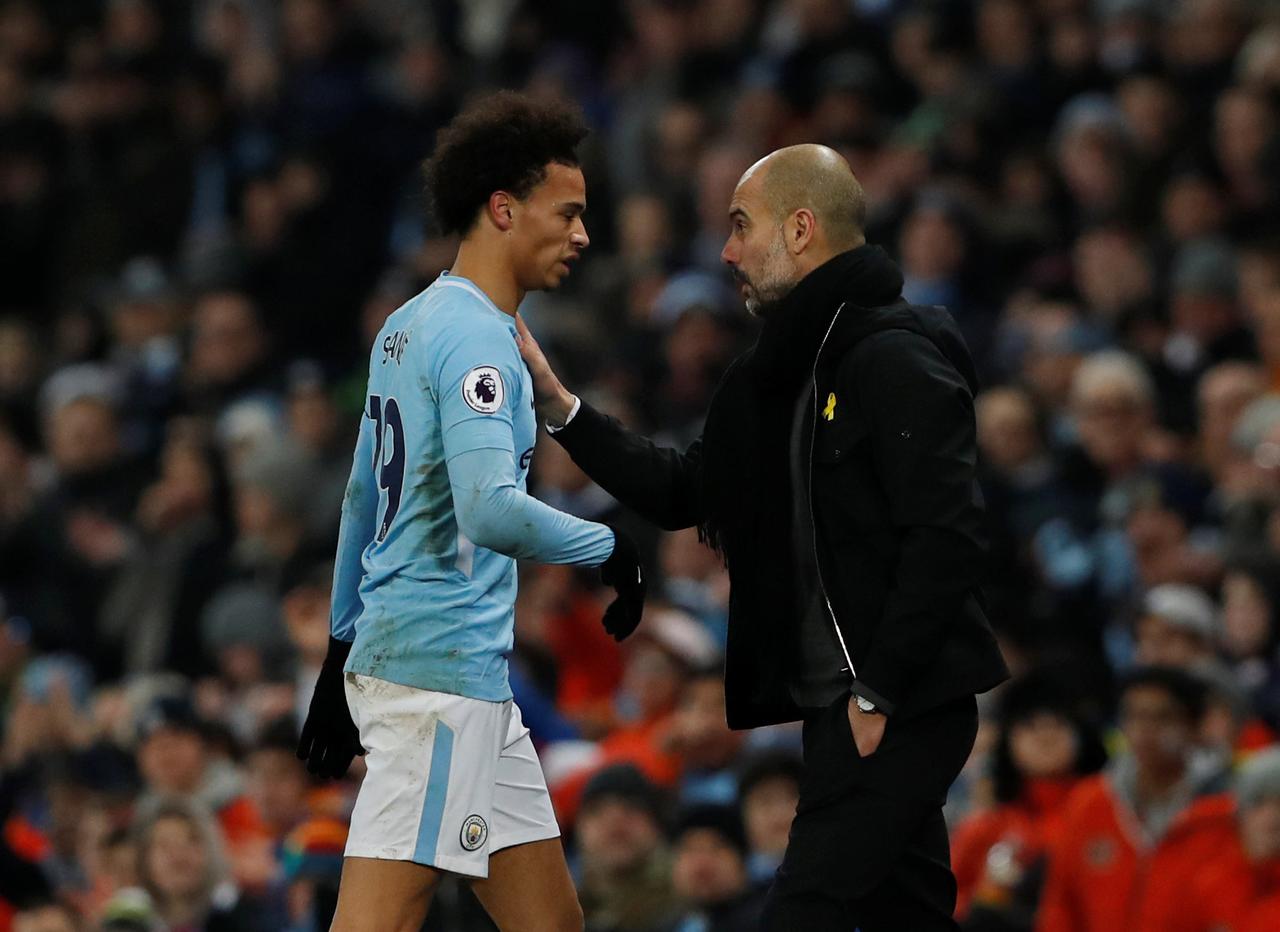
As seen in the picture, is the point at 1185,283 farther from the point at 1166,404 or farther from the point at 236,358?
the point at 236,358

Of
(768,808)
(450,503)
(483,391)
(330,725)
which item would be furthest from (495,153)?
(768,808)

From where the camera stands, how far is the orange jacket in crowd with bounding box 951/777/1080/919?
7277 millimetres

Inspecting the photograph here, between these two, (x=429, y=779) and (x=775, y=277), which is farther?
(x=775, y=277)

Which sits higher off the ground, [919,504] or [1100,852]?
[919,504]

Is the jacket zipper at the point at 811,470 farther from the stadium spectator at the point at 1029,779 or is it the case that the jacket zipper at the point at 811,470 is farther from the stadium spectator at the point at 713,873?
the stadium spectator at the point at 1029,779

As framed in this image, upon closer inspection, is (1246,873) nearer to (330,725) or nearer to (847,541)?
(847,541)

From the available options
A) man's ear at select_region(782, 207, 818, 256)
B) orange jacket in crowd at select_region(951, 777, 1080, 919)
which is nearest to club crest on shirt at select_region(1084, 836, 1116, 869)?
orange jacket in crowd at select_region(951, 777, 1080, 919)

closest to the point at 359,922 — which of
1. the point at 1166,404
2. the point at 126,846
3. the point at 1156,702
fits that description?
the point at 1156,702

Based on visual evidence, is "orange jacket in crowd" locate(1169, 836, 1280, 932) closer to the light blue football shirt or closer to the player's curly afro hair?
the light blue football shirt

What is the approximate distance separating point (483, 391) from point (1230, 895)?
3226 mm

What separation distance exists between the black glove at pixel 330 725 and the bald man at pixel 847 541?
821 mm

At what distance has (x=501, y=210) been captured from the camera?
5062 millimetres

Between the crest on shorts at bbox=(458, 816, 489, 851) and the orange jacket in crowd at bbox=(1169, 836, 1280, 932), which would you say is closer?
the crest on shorts at bbox=(458, 816, 489, 851)

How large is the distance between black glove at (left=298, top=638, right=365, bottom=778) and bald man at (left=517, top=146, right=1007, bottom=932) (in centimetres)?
82
